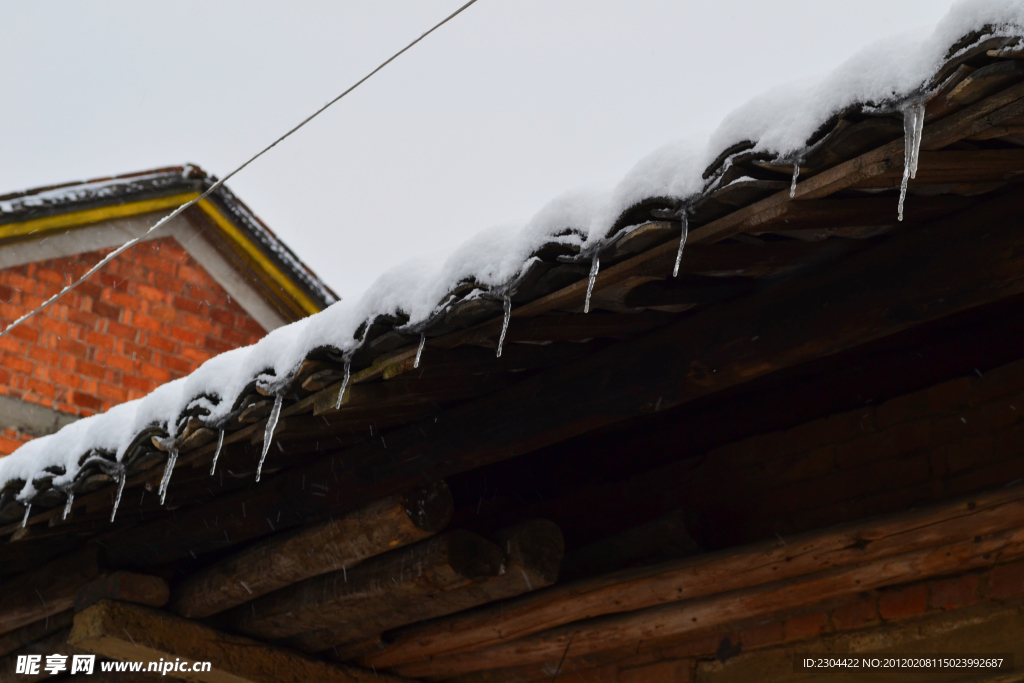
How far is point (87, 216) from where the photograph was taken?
728cm

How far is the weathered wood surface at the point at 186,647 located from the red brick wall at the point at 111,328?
11.3 ft

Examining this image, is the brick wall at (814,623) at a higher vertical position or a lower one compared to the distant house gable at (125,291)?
lower

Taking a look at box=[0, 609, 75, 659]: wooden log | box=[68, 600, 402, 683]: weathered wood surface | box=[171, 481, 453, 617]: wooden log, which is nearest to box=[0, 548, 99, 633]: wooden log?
box=[0, 609, 75, 659]: wooden log

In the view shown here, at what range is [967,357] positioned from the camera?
2.83m

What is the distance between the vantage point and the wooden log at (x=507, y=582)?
2.93 metres

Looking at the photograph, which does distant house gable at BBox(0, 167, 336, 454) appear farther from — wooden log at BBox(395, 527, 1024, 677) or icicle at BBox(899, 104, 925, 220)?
icicle at BBox(899, 104, 925, 220)

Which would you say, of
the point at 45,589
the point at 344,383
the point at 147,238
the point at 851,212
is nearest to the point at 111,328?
the point at 147,238

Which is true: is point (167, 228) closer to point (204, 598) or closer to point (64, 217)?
point (64, 217)

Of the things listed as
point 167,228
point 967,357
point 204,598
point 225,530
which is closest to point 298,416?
point 225,530

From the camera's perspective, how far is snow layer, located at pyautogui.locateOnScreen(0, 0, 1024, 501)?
146 cm

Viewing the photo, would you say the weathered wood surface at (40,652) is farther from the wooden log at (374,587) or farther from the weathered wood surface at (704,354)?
the weathered wood surface at (704,354)

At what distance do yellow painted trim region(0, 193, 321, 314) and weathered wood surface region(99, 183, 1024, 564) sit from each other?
4.58 metres

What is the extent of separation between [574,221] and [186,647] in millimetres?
2258

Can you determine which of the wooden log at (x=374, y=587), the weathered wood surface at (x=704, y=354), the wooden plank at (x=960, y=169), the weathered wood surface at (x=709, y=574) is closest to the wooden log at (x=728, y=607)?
the weathered wood surface at (x=709, y=574)
